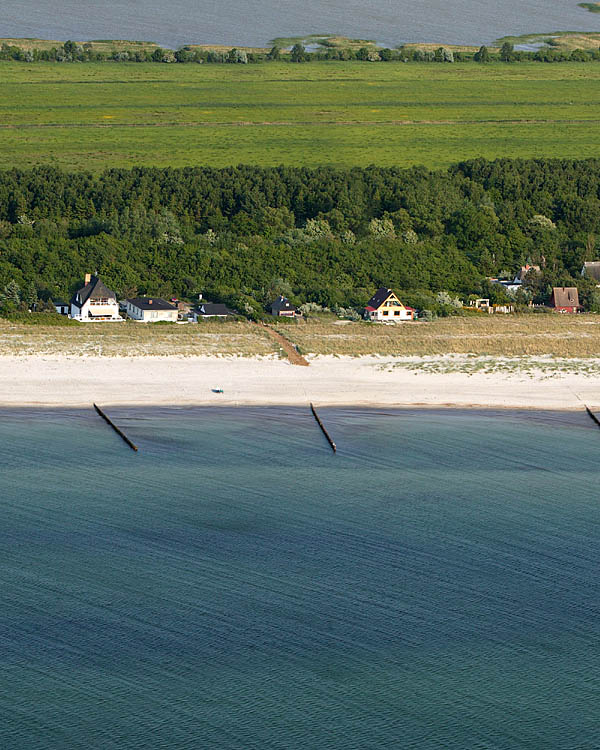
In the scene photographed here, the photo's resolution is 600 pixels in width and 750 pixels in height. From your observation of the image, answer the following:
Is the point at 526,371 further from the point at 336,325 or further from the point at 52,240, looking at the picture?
the point at 52,240

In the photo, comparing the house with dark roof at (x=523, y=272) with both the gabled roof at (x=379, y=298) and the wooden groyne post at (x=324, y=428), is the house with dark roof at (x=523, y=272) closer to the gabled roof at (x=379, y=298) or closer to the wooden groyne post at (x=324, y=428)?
the gabled roof at (x=379, y=298)

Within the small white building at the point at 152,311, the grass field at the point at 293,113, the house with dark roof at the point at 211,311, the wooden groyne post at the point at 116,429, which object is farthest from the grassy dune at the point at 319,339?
the grass field at the point at 293,113

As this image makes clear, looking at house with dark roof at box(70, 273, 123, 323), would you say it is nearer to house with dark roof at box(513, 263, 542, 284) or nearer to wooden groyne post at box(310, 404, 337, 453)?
wooden groyne post at box(310, 404, 337, 453)

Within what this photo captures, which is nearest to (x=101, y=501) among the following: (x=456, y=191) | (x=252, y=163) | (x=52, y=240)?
(x=52, y=240)

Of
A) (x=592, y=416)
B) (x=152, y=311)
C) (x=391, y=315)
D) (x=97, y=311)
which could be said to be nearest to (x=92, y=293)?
(x=97, y=311)

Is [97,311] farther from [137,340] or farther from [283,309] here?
[283,309]
